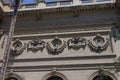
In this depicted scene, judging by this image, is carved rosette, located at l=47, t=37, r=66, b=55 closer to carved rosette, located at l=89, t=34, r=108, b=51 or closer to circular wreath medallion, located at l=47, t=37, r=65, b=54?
circular wreath medallion, located at l=47, t=37, r=65, b=54

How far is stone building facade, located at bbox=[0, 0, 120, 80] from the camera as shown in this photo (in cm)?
1931

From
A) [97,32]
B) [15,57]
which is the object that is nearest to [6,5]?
[15,57]

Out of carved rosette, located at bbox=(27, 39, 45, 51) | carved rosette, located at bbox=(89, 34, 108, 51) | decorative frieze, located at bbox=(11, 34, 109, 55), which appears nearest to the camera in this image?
carved rosette, located at bbox=(89, 34, 108, 51)

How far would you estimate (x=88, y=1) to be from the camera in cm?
2202

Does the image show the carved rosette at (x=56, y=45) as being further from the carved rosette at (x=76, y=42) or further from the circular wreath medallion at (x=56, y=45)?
the carved rosette at (x=76, y=42)

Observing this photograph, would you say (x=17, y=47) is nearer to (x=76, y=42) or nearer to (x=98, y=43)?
(x=76, y=42)

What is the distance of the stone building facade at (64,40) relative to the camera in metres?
19.3

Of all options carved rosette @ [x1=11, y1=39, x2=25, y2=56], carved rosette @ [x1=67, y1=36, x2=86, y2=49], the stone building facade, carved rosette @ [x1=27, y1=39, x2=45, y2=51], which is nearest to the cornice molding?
the stone building facade

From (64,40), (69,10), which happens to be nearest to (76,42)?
(64,40)

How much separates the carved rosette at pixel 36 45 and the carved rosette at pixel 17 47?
0.56 meters

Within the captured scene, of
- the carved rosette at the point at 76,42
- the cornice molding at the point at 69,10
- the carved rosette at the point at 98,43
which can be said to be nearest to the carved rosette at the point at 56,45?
the carved rosette at the point at 76,42

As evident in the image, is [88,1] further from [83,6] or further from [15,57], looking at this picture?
[15,57]

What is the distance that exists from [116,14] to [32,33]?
263 inches

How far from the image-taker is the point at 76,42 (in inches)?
808
